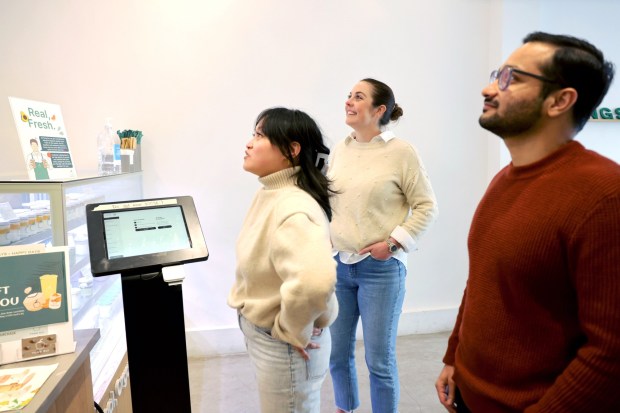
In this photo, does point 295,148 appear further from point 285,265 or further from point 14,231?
point 14,231

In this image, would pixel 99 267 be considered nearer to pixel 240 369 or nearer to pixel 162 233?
pixel 162 233

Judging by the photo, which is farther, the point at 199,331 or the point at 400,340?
the point at 400,340

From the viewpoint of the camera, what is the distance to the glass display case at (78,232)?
1324 millimetres

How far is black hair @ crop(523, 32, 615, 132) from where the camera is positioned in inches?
32.5

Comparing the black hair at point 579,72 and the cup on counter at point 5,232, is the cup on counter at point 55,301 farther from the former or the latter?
the black hair at point 579,72

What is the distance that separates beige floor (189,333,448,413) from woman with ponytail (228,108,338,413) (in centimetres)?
112

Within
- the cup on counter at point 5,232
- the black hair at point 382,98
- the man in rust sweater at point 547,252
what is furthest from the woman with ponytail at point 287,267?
the cup on counter at point 5,232

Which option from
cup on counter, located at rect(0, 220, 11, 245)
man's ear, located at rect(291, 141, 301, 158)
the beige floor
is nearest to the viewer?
man's ear, located at rect(291, 141, 301, 158)

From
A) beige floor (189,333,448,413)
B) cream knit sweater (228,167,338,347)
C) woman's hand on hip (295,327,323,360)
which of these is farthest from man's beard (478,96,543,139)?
beige floor (189,333,448,413)

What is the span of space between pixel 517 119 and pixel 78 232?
1832mm

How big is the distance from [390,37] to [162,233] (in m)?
2.20

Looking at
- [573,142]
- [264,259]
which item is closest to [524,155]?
[573,142]

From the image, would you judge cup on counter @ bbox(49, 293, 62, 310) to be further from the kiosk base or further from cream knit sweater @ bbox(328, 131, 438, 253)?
cream knit sweater @ bbox(328, 131, 438, 253)

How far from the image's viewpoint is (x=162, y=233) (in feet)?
4.12
